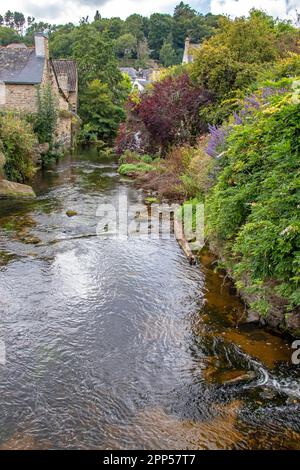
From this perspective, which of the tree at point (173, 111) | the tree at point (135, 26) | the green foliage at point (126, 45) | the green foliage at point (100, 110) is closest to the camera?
the tree at point (173, 111)

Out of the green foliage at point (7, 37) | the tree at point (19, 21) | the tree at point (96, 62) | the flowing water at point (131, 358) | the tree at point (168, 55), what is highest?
the tree at point (19, 21)

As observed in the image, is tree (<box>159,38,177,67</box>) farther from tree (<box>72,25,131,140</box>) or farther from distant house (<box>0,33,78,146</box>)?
distant house (<box>0,33,78,146</box>)

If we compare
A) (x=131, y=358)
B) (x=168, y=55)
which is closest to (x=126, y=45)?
(x=168, y=55)

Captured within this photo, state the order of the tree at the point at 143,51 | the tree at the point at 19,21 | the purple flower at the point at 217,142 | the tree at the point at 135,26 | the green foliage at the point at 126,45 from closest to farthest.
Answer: the purple flower at the point at 217,142 → the tree at the point at 143,51 → the green foliage at the point at 126,45 → the tree at the point at 135,26 → the tree at the point at 19,21

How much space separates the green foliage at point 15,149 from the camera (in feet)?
59.0

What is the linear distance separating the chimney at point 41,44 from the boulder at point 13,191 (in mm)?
14993

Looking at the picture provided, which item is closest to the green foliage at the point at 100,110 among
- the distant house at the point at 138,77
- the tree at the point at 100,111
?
the tree at the point at 100,111

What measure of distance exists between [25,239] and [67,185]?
7.61 meters

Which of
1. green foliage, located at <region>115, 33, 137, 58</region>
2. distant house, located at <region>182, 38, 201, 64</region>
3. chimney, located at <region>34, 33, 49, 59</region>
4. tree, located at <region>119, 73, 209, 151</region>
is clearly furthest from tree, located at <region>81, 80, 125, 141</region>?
green foliage, located at <region>115, 33, 137, 58</region>

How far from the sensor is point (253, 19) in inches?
783

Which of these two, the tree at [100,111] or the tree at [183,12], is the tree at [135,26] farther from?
the tree at [100,111]

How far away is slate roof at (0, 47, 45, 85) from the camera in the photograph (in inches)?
1049

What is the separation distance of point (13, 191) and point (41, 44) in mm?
15568

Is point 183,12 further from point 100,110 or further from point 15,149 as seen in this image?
point 15,149
